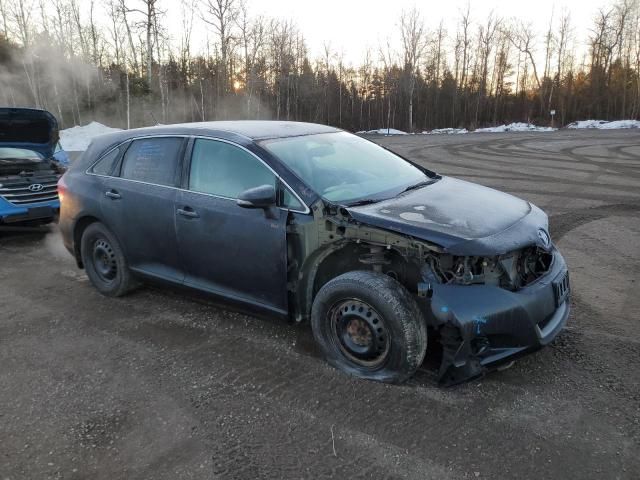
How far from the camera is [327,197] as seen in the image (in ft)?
11.2

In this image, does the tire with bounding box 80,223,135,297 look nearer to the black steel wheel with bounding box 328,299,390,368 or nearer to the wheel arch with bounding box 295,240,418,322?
the wheel arch with bounding box 295,240,418,322

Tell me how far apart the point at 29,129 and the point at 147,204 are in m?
4.89

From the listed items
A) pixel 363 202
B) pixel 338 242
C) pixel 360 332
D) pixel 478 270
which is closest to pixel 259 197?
pixel 338 242

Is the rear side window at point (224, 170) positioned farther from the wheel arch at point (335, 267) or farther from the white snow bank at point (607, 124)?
the white snow bank at point (607, 124)

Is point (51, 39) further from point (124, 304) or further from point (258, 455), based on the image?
point (258, 455)

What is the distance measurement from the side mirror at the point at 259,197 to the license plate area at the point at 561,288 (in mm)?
1933

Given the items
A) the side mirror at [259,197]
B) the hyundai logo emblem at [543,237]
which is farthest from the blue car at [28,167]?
the hyundai logo emblem at [543,237]

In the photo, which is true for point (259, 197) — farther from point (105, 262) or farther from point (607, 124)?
point (607, 124)

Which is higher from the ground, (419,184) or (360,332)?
(419,184)

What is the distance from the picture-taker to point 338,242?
3266mm

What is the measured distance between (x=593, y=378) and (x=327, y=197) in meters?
2.09

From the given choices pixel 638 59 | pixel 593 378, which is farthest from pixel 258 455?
pixel 638 59

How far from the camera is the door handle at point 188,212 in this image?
3889 millimetres

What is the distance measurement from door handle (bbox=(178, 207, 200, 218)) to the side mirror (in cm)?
64
